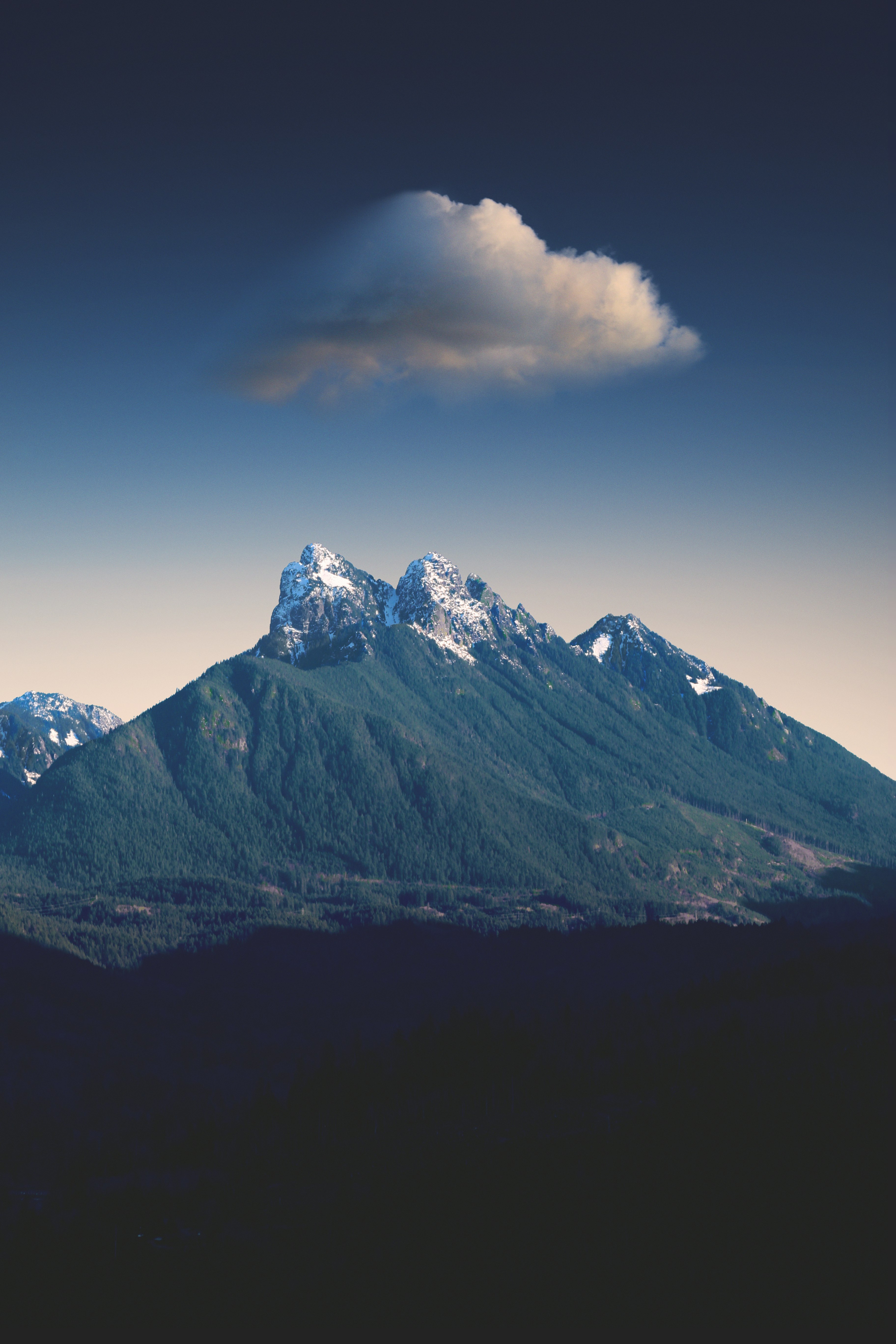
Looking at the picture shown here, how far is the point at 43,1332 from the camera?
136m

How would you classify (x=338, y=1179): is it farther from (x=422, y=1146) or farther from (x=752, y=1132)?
(x=752, y=1132)

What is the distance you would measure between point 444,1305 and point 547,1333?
51.1 feet

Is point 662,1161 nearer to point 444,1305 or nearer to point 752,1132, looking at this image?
point 752,1132

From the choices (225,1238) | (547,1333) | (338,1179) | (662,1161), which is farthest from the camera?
(338,1179)

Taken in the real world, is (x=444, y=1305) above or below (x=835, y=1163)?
below

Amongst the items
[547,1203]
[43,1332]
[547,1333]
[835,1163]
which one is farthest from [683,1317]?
[43,1332]

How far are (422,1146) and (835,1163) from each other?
7530cm

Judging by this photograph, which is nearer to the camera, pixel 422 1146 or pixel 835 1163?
pixel 835 1163

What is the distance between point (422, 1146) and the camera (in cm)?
18625

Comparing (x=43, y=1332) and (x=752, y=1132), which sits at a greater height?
(x=752, y=1132)

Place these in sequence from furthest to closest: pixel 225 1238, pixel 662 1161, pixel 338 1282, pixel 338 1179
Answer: pixel 338 1179 < pixel 662 1161 < pixel 225 1238 < pixel 338 1282

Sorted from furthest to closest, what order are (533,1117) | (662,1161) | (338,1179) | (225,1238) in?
(533,1117), (338,1179), (662,1161), (225,1238)

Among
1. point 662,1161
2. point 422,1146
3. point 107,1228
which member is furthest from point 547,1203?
point 107,1228

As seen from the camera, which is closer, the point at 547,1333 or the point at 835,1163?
the point at 547,1333
